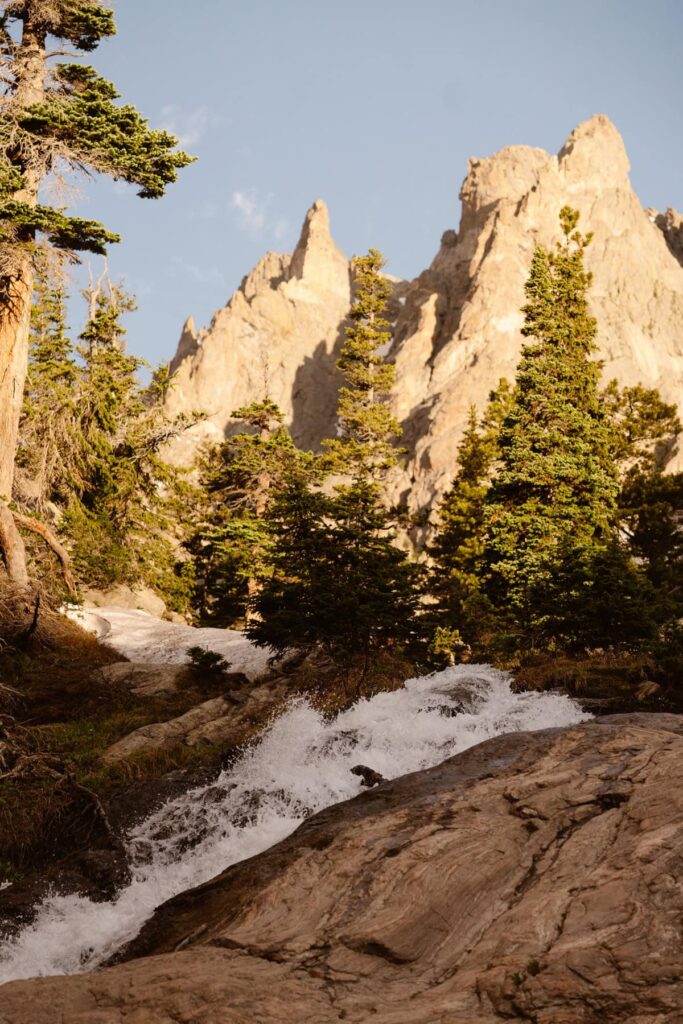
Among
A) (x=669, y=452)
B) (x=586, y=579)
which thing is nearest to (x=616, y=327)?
(x=669, y=452)

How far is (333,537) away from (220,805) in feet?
27.8

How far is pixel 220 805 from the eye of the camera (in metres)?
12.9

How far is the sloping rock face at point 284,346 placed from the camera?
4112 inches

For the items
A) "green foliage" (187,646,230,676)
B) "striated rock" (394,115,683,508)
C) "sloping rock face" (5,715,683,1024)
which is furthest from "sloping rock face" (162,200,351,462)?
"sloping rock face" (5,715,683,1024)

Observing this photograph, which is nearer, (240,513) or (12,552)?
(12,552)

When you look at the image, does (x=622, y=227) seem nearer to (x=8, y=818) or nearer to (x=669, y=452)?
(x=669, y=452)

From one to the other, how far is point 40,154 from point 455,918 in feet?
68.0

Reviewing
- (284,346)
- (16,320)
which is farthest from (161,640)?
(284,346)

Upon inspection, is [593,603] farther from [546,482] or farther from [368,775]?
[368,775]

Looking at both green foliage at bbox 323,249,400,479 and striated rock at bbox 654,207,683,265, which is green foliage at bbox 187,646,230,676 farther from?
striated rock at bbox 654,207,683,265

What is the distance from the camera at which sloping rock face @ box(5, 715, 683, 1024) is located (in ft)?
19.0

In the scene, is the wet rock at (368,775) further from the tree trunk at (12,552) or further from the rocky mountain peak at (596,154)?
the rocky mountain peak at (596,154)

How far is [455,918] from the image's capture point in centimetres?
721

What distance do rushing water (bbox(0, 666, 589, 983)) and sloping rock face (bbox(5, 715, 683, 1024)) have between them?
0.85m
